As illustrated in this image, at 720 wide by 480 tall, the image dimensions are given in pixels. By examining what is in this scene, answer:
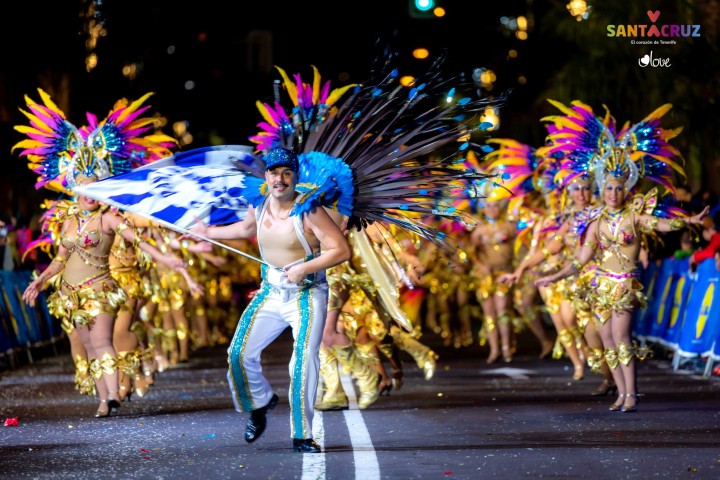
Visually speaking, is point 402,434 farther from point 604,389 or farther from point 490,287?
point 490,287

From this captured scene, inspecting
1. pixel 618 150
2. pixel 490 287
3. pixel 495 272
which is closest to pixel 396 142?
pixel 618 150

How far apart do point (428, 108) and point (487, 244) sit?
10.6 metres

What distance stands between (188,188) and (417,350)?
4.53 metres

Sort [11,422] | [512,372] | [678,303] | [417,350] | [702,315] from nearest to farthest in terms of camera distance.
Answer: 1. [11,422]
2. [417,350]
3. [702,315]
4. [512,372]
5. [678,303]

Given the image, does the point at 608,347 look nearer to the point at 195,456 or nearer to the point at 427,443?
the point at 427,443

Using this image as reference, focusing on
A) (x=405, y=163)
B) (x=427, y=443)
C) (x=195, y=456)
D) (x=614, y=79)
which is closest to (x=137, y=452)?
(x=195, y=456)

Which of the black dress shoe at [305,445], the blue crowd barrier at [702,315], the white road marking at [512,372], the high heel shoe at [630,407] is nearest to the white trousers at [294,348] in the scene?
the black dress shoe at [305,445]

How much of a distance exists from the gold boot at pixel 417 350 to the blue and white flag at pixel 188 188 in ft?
13.7

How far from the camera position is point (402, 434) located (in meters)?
11.6

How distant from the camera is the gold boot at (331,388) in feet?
44.4

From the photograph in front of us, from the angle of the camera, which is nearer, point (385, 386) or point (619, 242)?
point (619, 242)

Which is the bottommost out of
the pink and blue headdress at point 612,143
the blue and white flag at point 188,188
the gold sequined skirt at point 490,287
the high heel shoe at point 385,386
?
the high heel shoe at point 385,386

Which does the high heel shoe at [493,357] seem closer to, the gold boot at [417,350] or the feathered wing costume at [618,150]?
the gold boot at [417,350]

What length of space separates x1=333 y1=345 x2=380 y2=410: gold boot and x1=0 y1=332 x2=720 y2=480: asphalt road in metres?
0.14
